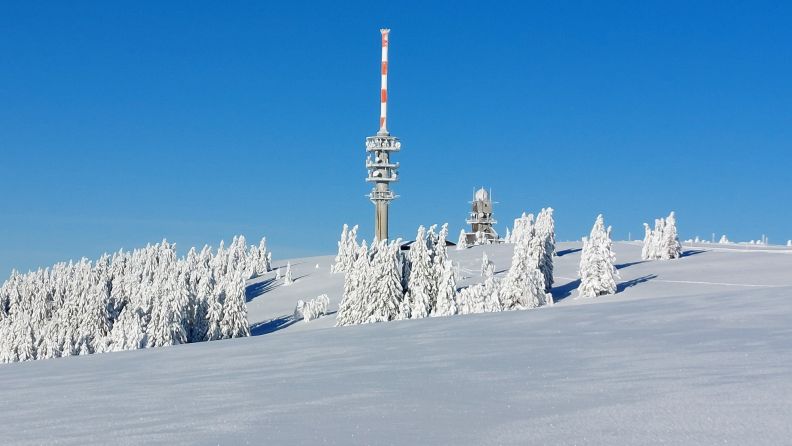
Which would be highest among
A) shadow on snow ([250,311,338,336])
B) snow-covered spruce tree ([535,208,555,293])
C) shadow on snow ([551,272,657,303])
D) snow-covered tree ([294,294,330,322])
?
snow-covered spruce tree ([535,208,555,293])

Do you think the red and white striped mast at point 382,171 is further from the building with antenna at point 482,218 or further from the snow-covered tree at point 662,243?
the snow-covered tree at point 662,243

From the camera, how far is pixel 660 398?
8438 mm

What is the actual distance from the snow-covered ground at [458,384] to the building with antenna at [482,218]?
365 feet

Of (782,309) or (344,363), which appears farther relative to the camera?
(782,309)

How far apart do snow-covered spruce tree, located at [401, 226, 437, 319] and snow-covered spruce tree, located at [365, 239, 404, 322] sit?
0.84 meters

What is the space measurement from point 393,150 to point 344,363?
10505 cm

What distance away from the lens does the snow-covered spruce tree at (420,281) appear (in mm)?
64562

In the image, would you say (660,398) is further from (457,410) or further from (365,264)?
(365,264)

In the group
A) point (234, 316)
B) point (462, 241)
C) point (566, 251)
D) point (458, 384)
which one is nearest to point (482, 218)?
point (462, 241)

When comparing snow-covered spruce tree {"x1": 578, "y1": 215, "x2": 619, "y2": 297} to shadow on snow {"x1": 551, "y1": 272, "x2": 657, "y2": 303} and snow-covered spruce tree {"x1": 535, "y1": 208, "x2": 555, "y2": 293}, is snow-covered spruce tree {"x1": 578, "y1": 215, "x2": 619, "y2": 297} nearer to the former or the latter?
shadow on snow {"x1": 551, "y1": 272, "x2": 657, "y2": 303}

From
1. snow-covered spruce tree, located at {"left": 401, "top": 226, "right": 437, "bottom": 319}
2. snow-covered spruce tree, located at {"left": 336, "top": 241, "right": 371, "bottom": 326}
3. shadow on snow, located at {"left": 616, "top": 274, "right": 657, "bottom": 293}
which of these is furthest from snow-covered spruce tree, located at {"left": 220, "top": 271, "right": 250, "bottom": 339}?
shadow on snow, located at {"left": 616, "top": 274, "right": 657, "bottom": 293}

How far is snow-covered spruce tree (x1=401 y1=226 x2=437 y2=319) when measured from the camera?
6456 centimetres

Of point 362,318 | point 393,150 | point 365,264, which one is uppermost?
point 393,150

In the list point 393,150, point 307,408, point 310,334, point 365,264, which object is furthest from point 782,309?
point 393,150
